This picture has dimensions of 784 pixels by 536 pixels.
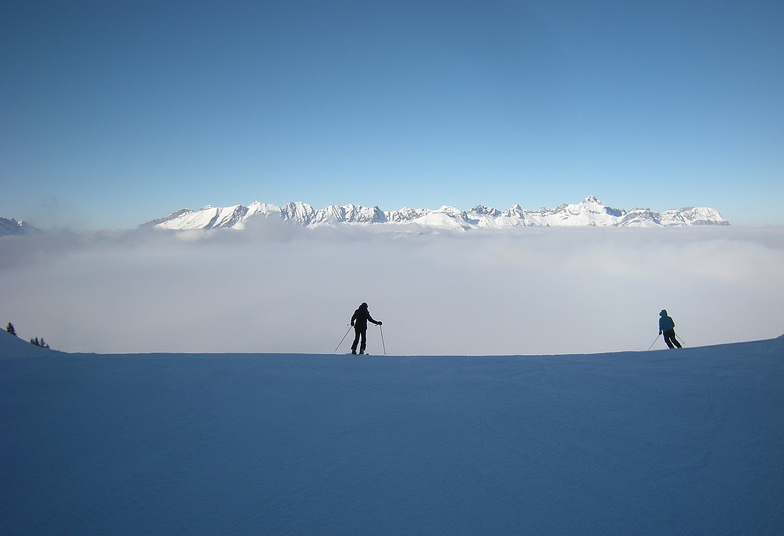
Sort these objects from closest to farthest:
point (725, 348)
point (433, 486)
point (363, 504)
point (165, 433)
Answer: point (363, 504) < point (433, 486) < point (165, 433) < point (725, 348)

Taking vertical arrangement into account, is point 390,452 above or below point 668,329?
above

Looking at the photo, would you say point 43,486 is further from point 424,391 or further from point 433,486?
point 424,391

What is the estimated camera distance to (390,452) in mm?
4875

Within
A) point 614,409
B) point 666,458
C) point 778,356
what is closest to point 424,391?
point 614,409

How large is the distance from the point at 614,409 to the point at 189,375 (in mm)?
8722

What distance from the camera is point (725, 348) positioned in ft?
35.5

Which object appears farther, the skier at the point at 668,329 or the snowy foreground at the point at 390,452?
the skier at the point at 668,329

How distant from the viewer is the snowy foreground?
12.1ft

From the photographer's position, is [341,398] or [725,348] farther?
[725,348]

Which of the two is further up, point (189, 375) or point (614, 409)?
point (189, 375)

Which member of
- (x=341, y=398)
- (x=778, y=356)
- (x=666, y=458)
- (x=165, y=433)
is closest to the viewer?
(x=666, y=458)

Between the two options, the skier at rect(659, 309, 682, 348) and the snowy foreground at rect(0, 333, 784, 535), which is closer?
the snowy foreground at rect(0, 333, 784, 535)

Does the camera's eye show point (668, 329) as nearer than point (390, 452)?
No

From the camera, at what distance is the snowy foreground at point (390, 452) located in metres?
3.68
